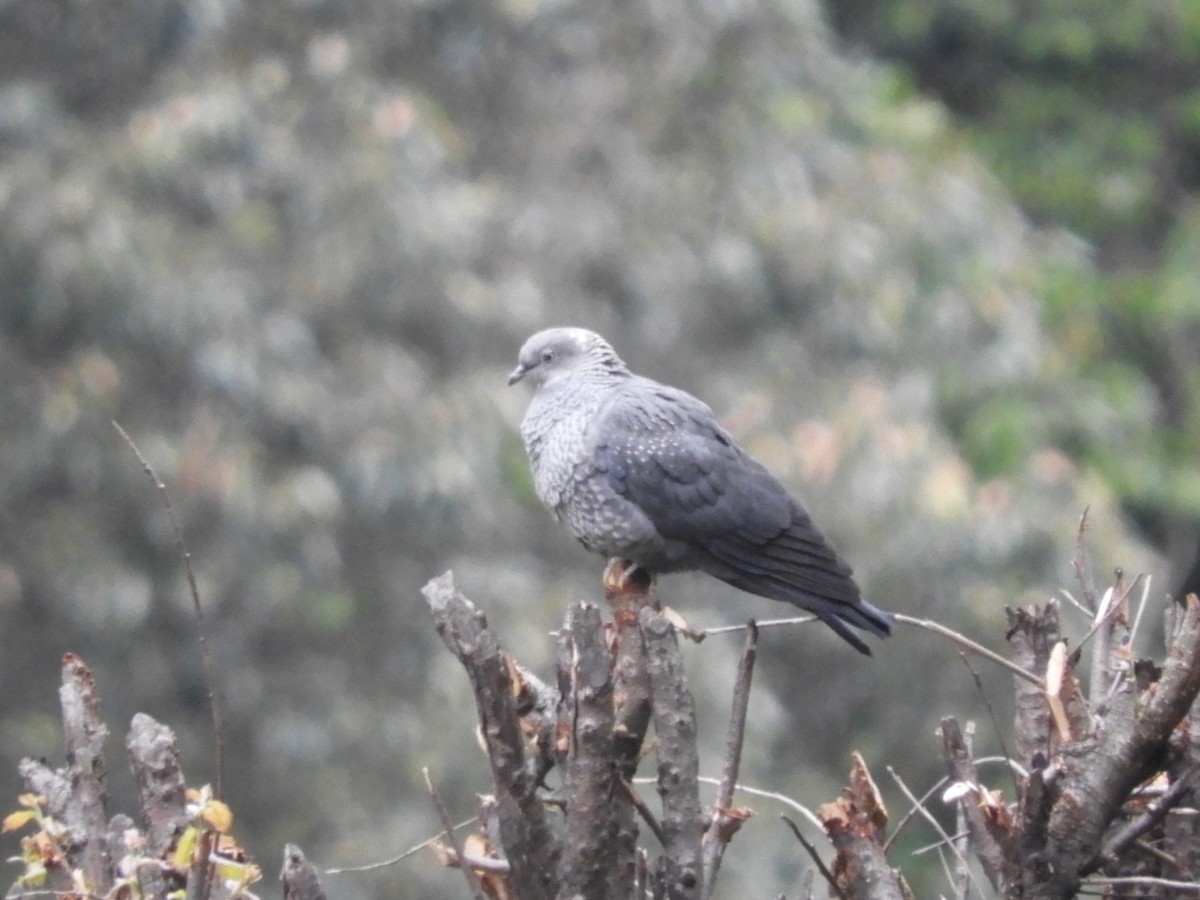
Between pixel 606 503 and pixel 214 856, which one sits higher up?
pixel 606 503

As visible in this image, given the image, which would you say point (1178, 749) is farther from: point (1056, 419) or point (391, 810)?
point (1056, 419)

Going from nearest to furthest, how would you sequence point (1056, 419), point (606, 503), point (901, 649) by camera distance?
point (606, 503) < point (901, 649) < point (1056, 419)

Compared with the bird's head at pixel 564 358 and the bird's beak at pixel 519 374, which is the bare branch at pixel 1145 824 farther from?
the bird's beak at pixel 519 374

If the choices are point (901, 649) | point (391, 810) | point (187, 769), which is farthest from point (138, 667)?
point (901, 649)

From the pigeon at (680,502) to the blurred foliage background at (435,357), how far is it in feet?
11.1

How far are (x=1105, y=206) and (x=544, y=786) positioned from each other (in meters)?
11.8

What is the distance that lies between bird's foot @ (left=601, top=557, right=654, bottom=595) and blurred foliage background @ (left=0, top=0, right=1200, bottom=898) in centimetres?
342

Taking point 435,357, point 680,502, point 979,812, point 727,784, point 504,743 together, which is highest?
point 435,357

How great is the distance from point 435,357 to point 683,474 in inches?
170

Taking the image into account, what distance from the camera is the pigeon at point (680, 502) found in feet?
13.3

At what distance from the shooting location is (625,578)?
3.99 metres

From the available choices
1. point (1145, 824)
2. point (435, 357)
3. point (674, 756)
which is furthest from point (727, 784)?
point (435, 357)

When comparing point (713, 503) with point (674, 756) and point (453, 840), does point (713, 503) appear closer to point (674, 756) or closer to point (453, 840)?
point (674, 756)

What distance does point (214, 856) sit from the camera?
2.41 meters
